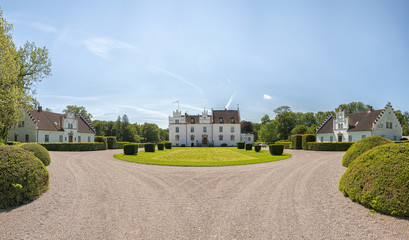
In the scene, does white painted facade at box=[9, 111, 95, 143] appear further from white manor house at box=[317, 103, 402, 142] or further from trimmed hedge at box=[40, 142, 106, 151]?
white manor house at box=[317, 103, 402, 142]

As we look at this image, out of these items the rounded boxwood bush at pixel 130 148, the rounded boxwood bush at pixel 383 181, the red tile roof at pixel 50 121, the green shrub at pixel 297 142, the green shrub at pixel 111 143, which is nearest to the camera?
the rounded boxwood bush at pixel 383 181

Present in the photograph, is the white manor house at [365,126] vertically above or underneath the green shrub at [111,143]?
above

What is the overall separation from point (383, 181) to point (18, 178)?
11.6m

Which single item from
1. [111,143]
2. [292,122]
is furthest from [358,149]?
[292,122]

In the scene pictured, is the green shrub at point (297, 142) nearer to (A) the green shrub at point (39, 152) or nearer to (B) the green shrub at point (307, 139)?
(B) the green shrub at point (307, 139)

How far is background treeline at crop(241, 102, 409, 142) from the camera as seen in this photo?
61206mm

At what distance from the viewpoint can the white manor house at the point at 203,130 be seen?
60406 mm

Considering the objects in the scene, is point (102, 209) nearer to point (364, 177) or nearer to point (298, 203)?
point (298, 203)

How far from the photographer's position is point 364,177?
7.23 metres

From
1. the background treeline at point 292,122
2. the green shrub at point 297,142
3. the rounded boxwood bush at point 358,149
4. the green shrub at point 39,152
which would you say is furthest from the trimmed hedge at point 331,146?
the green shrub at point 39,152

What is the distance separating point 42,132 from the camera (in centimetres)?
4162

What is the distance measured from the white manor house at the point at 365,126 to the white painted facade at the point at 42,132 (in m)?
53.3

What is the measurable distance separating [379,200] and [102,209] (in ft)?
26.9

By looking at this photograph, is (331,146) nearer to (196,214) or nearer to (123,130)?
(196,214)
